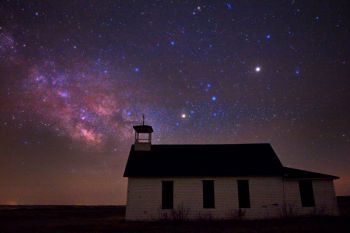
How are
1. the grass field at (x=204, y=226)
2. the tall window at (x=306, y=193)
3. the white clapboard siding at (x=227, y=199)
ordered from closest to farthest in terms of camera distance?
the grass field at (x=204, y=226), the white clapboard siding at (x=227, y=199), the tall window at (x=306, y=193)

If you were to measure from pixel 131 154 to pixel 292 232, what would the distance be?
46.7ft

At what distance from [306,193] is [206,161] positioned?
24.3 ft

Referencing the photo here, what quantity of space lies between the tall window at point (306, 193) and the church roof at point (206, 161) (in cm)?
63

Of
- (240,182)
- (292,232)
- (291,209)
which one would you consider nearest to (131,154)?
(240,182)

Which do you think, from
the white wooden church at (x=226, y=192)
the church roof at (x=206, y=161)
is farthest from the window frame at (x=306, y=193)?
the church roof at (x=206, y=161)

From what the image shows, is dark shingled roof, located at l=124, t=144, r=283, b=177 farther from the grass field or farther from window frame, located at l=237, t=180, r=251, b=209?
the grass field

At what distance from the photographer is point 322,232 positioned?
12008mm

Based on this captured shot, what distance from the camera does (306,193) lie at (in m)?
19.5

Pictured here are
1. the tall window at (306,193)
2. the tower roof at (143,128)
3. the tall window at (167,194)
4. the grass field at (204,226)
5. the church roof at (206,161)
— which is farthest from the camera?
the tower roof at (143,128)

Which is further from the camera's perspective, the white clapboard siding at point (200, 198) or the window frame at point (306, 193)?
the window frame at point (306, 193)

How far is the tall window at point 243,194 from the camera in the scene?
1929 cm

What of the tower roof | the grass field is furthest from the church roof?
the grass field

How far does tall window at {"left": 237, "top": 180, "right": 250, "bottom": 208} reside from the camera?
19.3 meters

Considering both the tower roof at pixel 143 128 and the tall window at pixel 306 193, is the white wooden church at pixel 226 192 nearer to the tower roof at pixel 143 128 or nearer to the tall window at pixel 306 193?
the tall window at pixel 306 193
